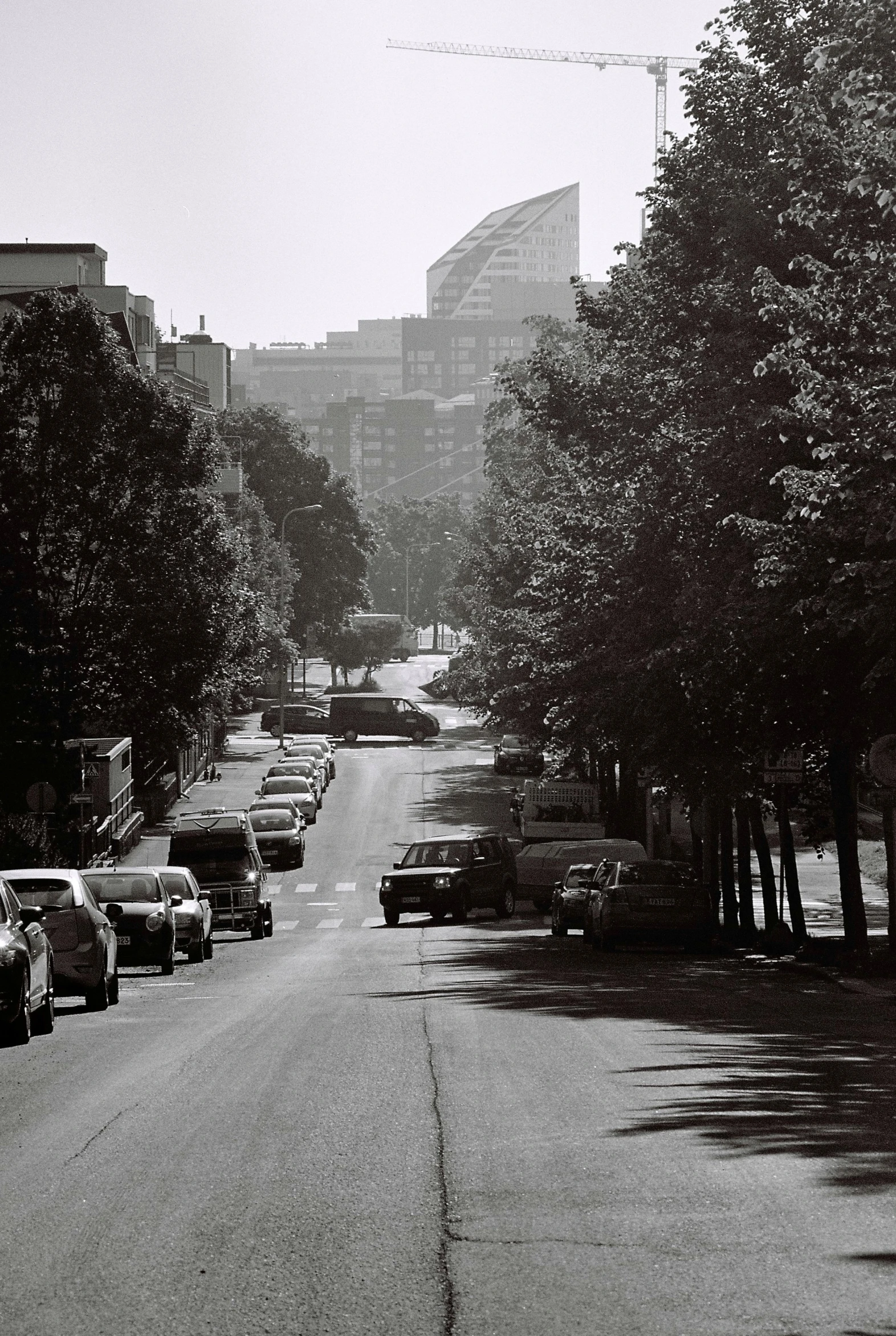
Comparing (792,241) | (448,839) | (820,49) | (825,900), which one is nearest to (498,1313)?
(820,49)

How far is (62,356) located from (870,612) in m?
27.8

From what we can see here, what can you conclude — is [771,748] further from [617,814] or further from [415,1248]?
A: [617,814]

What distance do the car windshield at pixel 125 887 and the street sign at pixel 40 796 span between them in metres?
11.8

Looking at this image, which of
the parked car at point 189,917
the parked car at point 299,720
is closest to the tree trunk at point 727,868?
the parked car at point 189,917

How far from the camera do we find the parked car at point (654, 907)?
25.8 meters

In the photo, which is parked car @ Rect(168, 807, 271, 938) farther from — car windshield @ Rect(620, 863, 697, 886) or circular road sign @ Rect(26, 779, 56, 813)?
car windshield @ Rect(620, 863, 697, 886)

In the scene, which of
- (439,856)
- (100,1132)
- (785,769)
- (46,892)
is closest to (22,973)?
(46,892)

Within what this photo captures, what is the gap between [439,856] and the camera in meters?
36.5

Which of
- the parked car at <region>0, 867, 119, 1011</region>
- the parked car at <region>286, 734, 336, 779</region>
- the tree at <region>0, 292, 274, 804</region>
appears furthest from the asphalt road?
the parked car at <region>286, 734, 336, 779</region>

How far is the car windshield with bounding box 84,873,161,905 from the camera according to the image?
24.0 metres

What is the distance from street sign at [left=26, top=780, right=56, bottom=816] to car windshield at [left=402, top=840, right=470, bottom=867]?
707 cm

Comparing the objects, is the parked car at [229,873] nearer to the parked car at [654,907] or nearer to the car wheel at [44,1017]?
the parked car at [654,907]

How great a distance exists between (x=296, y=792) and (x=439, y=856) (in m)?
27.9

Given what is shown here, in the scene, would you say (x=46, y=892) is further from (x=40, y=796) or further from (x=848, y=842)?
(x=40, y=796)
